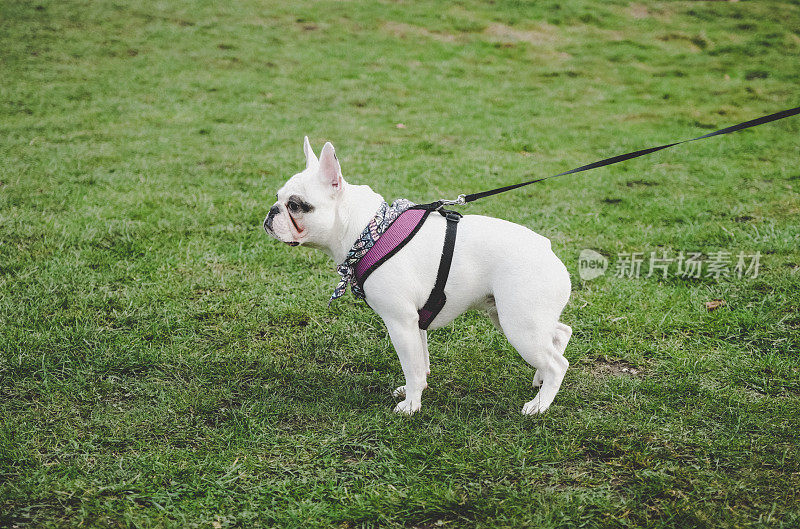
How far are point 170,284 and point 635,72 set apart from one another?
477 inches

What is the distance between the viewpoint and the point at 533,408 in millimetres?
3195

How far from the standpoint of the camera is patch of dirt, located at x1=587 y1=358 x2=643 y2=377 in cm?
366

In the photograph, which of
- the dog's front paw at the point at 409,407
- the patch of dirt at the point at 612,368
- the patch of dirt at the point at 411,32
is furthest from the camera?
the patch of dirt at the point at 411,32

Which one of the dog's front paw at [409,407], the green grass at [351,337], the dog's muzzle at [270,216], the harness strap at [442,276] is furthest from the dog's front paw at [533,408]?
the dog's muzzle at [270,216]

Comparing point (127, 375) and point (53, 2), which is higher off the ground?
point (53, 2)

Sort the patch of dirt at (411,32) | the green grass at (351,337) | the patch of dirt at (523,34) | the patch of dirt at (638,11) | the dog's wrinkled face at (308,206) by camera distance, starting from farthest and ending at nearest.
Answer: the patch of dirt at (638,11), the patch of dirt at (523,34), the patch of dirt at (411,32), the dog's wrinkled face at (308,206), the green grass at (351,337)

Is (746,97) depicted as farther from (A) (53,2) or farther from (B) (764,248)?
(A) (53,2)

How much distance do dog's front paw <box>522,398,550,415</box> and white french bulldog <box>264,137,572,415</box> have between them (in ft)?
0.74

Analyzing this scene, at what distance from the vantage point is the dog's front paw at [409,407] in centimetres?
318

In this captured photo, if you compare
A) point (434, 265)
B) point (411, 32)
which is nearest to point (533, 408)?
point (434, 265)

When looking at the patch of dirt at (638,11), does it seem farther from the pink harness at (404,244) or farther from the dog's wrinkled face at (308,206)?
the dog's wrinkled face at (308,206)

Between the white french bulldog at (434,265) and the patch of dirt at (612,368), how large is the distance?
0.75 metres

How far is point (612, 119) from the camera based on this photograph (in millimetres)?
10242

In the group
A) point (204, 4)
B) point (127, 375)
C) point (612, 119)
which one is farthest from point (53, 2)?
point (127, 375)
